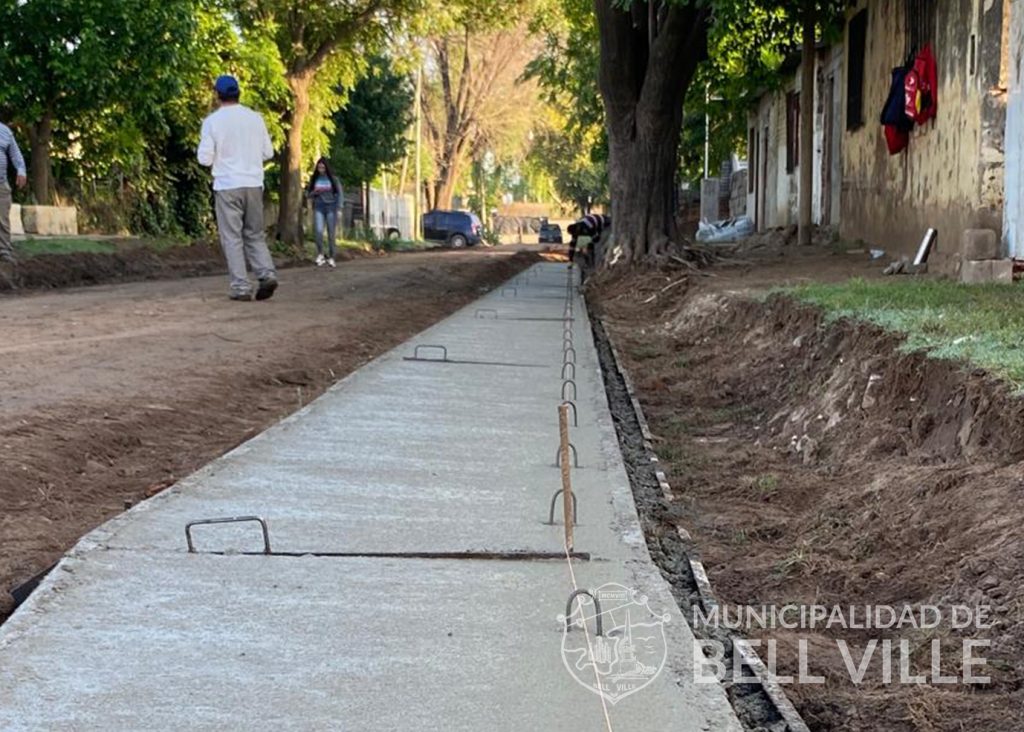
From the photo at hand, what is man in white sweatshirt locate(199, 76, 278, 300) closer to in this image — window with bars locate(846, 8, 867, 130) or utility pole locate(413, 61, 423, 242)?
window with bars locate(846, 8, 867, 130)

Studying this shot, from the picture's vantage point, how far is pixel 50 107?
17.6 metres

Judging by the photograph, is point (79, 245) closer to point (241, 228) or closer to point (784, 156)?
point (241, 228)

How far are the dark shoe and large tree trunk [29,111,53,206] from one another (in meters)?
8.17

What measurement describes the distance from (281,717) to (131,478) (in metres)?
2.66

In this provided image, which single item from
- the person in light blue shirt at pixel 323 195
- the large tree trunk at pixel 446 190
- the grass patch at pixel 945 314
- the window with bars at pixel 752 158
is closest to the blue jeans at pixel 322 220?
the person in light blue shirt at pixel 323 195

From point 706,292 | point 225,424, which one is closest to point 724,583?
point 225,424

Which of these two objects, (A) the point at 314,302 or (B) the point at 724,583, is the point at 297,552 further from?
(A) the point at 314,302

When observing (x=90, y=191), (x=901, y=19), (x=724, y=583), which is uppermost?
(x=901, y=19)

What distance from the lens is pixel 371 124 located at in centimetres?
3547

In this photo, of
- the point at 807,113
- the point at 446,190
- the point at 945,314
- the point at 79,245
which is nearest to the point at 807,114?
the point at 807,113

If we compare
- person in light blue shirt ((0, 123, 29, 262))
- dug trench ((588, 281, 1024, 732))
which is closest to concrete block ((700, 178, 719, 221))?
person in light blue shirt ((0, 123, 29, 262))

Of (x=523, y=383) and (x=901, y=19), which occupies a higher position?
(x=901, y=19)

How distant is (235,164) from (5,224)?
4304 mm

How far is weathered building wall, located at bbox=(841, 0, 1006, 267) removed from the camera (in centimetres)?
1011
